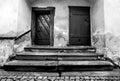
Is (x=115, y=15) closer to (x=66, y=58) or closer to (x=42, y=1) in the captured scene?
(x=66, y=58)

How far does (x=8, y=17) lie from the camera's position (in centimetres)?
288

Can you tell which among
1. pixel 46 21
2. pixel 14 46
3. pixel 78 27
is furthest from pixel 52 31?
pixel 14 46

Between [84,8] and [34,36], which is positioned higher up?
[84,8]

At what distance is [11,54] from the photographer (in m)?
2.71

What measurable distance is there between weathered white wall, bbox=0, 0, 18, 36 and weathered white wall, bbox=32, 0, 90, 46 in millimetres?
1340

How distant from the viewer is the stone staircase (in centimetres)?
216

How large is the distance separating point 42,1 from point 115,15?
2.95m

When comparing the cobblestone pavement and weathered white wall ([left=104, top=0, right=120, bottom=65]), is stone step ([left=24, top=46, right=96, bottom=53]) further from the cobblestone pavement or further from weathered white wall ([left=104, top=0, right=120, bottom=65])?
the cobblestone pavement

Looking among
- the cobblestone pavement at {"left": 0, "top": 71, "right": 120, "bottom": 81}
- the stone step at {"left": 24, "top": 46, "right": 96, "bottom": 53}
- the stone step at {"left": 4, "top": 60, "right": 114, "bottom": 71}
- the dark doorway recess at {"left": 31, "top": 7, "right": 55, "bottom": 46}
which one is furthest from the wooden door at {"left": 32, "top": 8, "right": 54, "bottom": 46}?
the cobblestone pavement at {"left": 0, "top": 71, "right": 120, "bottom": 81}

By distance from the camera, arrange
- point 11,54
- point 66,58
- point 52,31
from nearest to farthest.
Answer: point 66,58 → point 11,54 → point 52,31

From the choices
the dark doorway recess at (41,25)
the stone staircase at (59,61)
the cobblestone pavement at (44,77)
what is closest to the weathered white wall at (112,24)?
the stone staircase at (59,61)

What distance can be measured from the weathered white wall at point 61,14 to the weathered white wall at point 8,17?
134 centimetres

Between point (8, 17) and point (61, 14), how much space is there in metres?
2.10

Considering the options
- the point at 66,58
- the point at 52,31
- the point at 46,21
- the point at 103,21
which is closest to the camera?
the point at 66,58
